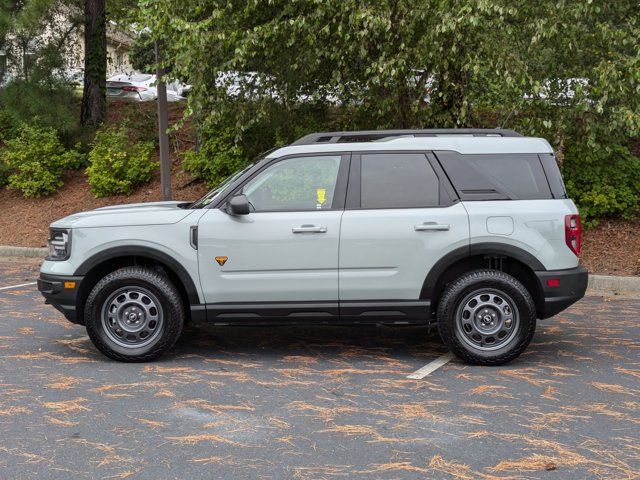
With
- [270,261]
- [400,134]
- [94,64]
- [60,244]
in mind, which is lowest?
[270,261]

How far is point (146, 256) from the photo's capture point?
7355mm

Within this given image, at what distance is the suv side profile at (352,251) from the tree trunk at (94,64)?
1266 centimetres

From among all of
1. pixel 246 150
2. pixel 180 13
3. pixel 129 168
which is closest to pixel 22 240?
pixel 129 168

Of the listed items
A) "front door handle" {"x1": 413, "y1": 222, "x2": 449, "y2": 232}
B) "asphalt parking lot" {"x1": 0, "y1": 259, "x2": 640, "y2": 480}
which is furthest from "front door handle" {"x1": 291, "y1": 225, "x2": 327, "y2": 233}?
"asphalt parking lot" {"x1": 0, "y1": 259, "x2": 640, "y2": 480}

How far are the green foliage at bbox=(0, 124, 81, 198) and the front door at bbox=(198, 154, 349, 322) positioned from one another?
11.4 metres

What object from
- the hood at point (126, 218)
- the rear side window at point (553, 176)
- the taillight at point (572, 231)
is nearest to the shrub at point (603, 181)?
the rear side window at point (553, 176)

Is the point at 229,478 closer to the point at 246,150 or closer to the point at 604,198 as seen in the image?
the point at 604,198

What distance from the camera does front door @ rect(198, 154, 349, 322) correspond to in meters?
7.24

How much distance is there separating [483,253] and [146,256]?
2.70m

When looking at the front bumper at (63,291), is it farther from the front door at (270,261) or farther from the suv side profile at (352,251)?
the front door at (270,261)

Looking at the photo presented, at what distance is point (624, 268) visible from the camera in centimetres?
1229

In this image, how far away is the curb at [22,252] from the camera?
14.7m

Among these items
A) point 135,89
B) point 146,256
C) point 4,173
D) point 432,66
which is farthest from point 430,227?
point 135,89

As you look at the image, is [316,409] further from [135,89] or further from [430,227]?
[135,89]
